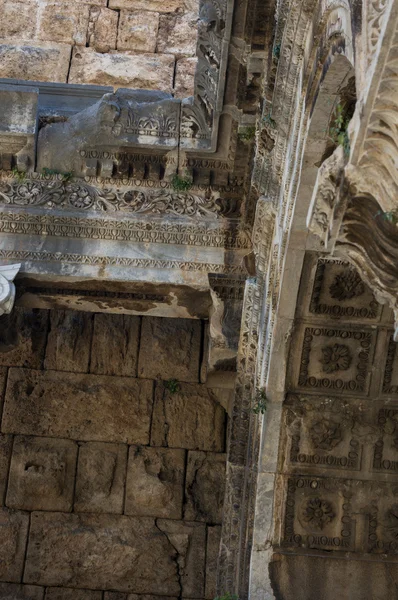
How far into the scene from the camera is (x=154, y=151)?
8922 mm

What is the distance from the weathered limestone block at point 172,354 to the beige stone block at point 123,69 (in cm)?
260

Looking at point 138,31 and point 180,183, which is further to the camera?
point 138,31

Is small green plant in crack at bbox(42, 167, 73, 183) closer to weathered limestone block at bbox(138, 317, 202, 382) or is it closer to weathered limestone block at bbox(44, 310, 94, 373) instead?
weathered limestone block at bbox(44, 310, 94, 373)

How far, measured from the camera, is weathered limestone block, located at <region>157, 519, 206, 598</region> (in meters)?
9.96

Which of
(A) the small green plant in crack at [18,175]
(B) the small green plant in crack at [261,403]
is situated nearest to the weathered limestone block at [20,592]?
(B) the small green plant in crack at [261,403]

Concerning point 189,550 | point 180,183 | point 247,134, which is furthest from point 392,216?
point 189,550

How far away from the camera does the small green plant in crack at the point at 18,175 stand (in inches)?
351

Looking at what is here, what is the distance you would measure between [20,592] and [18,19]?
5.80 metres

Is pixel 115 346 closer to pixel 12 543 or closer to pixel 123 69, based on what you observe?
pixel 12 543

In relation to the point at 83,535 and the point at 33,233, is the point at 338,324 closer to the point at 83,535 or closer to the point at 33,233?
the point at 33,233

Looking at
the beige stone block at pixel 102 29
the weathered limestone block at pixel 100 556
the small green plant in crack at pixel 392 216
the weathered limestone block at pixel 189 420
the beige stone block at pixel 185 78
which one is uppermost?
the beige stone block at pixel 102 29

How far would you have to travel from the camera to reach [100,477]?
10.2 m

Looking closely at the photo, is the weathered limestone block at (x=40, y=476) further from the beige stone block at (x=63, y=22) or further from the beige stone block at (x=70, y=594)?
the beige stone block at (x=63, y=22)

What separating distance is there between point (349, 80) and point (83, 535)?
A: 5593mm
